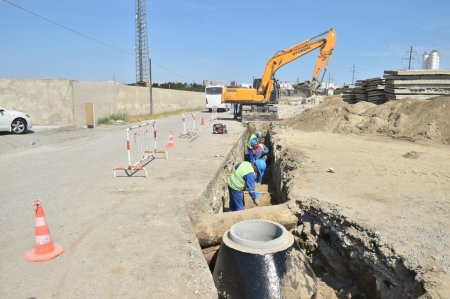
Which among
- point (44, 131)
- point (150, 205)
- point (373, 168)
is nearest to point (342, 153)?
point (373, 168)

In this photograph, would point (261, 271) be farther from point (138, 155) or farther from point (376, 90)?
point (376, 90)

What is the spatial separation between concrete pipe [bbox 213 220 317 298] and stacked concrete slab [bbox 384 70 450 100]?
14733 millimetres

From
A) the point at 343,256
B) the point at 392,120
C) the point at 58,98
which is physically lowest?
the point at 343,256

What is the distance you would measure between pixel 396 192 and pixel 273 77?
632 inches

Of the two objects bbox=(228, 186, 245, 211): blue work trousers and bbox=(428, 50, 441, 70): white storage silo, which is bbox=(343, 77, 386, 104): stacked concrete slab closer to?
bbox=(228, 186, 245, 211): blue work trousers

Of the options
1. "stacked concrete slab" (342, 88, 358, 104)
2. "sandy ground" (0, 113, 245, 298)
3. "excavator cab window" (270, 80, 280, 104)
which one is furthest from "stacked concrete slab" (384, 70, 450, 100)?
"sandy ground" (0, 113, 245, 298)

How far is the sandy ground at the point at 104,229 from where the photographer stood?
3.57 metres

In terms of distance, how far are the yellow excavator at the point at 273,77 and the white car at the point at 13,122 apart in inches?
445

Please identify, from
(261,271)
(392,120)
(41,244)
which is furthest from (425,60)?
(41,244)

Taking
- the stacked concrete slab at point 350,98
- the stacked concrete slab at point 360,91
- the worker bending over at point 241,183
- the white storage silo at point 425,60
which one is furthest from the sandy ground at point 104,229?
Result: the white storage silo at point 425,60

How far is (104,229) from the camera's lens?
16.3 ft

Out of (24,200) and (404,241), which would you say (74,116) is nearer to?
(24,200)

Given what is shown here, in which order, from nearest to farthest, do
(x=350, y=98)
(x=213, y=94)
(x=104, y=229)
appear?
(x=104, y=229) < (x=350, y=98) < (x=213, y=94)

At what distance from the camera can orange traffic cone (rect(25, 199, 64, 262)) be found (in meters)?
4.14
